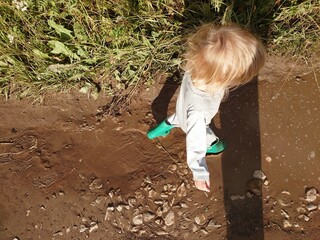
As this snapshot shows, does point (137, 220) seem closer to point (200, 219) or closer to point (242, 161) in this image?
point (200, 219)

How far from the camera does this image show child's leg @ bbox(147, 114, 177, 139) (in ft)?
8.35

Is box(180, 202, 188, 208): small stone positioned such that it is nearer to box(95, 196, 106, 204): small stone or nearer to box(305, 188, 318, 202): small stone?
box(95, 196, 106, 204): small stone

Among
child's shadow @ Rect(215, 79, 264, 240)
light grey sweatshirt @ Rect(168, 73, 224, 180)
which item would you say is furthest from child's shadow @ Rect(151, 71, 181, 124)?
light grey sweatshirt @ Rect(168, 73, 224, 180)

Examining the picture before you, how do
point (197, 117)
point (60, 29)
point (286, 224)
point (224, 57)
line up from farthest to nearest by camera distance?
point (60, 29), point (286, 224), point (197, 117), point (224, 57)

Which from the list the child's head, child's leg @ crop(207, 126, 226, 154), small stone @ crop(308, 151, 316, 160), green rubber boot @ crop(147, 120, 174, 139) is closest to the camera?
the child's head

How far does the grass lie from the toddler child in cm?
85

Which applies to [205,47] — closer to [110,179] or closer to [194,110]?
[194,110]

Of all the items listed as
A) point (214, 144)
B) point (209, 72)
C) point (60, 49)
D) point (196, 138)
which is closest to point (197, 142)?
point (196, 138)

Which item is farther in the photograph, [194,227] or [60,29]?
[60,29]

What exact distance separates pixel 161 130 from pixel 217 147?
1.32 feet

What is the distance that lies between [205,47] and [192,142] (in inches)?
20.7

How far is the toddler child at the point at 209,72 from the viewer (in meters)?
1.84

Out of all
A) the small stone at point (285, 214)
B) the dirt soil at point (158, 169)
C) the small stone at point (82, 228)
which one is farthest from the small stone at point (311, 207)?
the small stone at point (82, 228)

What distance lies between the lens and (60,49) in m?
2.89
